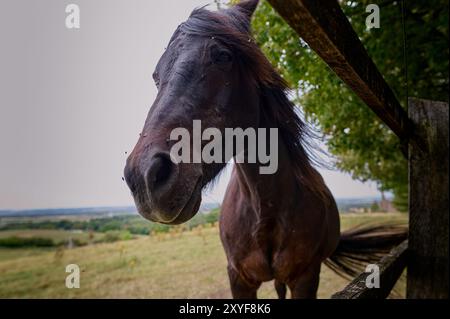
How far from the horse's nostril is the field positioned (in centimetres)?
254

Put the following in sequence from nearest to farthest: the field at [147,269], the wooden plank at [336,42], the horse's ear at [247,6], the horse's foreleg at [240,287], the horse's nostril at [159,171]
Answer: the wooden plank at [336,42] → the horse's nostril at [159,171] → the horse's ear at [247,6] → the horse's foreleg at [240,287] → the field at [147,269]

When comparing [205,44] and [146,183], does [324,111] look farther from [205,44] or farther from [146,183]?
[146,183]

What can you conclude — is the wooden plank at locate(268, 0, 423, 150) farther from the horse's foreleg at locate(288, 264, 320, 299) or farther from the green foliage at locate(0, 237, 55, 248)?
the green foliage at locate(0, 237, 55, 248)

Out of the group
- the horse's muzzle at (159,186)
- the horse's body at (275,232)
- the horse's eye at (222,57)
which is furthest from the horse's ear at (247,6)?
the horse's muzzle at (159,186)

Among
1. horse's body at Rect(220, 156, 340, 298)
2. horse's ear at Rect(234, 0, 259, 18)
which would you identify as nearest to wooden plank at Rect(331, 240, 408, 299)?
horse's body at Rect(220, 156, 340, 298)

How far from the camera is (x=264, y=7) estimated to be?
8.13ft

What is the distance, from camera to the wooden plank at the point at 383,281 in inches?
41.9

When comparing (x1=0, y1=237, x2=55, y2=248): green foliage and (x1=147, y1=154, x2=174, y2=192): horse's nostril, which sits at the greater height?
(x1=147, y1=154, x2=174, y2=192): horse's nostril

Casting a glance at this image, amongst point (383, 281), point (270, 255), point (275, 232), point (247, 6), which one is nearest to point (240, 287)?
point (270, 255)

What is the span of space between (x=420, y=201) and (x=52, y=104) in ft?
6.68

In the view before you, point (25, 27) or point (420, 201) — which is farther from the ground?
point (25, 27)

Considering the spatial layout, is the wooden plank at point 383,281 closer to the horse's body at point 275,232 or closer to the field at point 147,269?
the horse's body at point 275,232

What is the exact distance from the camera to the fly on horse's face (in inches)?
31.7
